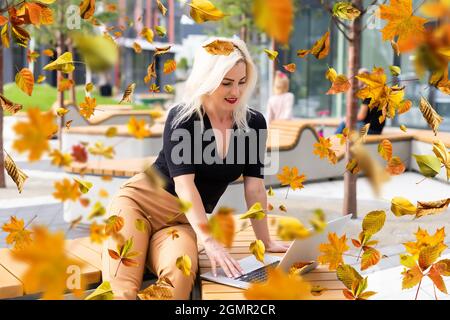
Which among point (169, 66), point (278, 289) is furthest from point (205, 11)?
point (169, 66)

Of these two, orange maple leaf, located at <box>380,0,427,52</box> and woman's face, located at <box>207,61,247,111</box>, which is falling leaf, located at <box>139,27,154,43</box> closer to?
orange maple leaf, located at <box>380,0,427,52</box>

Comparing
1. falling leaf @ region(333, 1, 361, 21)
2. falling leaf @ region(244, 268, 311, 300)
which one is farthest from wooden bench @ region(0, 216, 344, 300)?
falling leaf @ region(244, 268, 311, 300)

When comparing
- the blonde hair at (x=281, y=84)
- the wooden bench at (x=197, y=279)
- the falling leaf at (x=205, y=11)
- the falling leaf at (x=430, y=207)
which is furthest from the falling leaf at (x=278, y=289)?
the blonde hair at (x=281, y=84)

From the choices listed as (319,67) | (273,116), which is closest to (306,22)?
(319,67)

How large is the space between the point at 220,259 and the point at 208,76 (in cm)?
80

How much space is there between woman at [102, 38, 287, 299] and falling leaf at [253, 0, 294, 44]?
2115 mm

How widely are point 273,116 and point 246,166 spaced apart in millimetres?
7566

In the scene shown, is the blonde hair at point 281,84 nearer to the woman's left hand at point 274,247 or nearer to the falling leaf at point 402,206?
the woman's left hand at point 274,247

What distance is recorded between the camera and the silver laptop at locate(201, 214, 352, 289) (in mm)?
2451

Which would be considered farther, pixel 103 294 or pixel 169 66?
pixel 169 66

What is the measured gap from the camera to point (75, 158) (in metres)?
0.93

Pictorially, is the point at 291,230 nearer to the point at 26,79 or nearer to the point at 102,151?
the point at 102,151

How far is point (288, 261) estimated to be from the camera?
2473 millimetres
